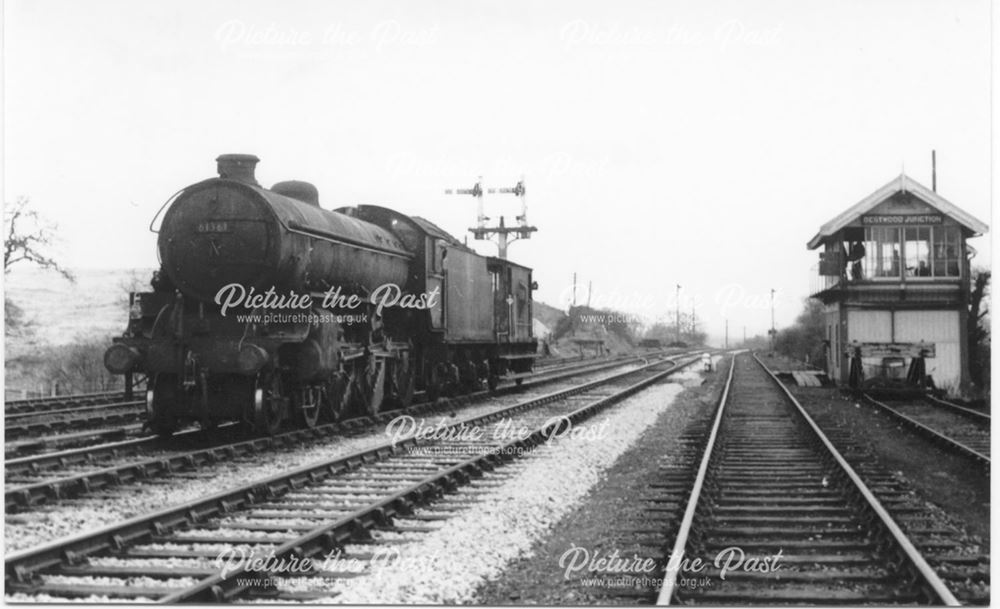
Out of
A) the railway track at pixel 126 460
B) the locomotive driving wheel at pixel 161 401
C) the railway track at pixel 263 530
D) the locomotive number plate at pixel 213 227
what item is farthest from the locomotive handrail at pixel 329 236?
the railway track at pixel 263 530

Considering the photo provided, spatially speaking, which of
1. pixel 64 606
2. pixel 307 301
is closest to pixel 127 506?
pixel 64 606

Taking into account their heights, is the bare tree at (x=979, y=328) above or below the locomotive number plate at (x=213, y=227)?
below

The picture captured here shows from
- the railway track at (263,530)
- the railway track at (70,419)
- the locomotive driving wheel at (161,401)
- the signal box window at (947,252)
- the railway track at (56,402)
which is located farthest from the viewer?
the signal box window at (947,252)

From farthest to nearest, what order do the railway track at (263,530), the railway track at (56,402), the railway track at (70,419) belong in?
the railway track at (56,402), the railway track at (70,419), the railway track at (263,530)

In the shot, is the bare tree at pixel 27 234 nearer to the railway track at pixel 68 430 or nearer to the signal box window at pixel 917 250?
the railway track at pixel 68 430

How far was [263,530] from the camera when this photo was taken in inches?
249

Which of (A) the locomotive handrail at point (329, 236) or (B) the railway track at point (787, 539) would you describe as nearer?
(B) the railway track at point (787, 539)

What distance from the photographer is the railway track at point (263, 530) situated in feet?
16.4

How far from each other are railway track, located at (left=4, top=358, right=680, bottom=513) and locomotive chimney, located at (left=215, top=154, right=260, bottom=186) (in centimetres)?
319

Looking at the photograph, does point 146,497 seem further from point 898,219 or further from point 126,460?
point 898,219

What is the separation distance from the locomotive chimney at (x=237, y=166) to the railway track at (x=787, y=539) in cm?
623

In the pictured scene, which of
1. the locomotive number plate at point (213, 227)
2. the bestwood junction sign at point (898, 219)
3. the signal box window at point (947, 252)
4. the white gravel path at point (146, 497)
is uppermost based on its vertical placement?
the bestwood junction sign at point (898, 219)

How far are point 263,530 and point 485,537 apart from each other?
1567 mm

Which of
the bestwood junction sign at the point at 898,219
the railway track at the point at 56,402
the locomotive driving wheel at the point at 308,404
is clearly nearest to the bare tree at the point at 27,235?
the railway track at the point at 56,402
